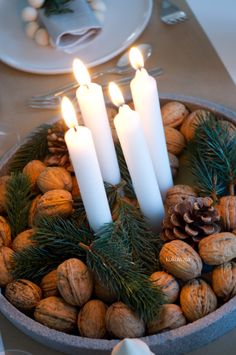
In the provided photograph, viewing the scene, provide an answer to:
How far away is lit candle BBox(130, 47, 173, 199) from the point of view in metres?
0.62

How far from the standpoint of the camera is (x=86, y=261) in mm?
618

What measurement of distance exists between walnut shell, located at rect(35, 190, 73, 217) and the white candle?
5 cm

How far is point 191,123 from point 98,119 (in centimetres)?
17

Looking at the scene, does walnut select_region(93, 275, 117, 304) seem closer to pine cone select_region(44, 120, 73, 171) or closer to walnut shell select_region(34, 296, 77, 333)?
walnut shell select_region(34, 296, 77, 333)

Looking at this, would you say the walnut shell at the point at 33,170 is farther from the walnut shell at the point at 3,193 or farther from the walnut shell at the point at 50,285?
the walnut shell at the point at 50,285

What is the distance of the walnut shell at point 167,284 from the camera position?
A: 0.59m

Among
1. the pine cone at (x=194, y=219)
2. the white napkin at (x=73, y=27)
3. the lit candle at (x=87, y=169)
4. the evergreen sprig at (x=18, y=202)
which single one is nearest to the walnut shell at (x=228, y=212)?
the pine cone at (x=194, y=219)

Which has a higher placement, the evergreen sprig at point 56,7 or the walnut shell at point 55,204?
the evergreen sprig at point 56,7

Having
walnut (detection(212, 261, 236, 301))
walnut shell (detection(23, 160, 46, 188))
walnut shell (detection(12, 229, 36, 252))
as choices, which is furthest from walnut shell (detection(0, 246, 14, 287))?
walnut (detection(212, 261, 236, 301))

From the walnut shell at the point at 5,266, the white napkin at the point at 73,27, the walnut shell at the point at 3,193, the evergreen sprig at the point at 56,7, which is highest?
the evergreen sprig at the point at 56,7

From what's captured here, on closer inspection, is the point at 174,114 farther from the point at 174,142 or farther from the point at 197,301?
the point at 197,301

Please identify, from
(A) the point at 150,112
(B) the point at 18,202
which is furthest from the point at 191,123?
(B) the point at 18,202

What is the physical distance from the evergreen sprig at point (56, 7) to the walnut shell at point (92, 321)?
1.93ft

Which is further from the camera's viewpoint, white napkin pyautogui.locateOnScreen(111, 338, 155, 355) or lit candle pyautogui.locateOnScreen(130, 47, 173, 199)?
lit candle pyautogui.locateOnScreen(130, 47, 173, 199)
